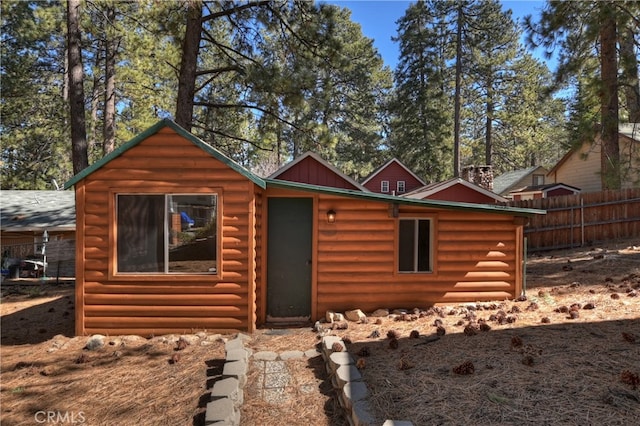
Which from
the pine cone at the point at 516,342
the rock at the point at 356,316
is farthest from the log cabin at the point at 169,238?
the pine cone at the point at 516,342

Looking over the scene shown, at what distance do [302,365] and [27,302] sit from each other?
286 inches

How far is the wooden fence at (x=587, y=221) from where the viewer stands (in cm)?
1123

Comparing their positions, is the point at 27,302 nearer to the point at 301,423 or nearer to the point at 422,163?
the point at 301,423

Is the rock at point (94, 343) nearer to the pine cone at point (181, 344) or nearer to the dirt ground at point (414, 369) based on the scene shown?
the dirt ground at point (414, 369)

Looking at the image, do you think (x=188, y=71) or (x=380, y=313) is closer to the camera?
(x=380, y=313)

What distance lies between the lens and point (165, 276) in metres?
5.36

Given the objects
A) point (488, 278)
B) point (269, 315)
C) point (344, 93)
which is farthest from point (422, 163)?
point (269, 315)

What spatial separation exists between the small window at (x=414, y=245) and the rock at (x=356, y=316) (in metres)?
1.08

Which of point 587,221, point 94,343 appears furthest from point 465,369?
point 587,221

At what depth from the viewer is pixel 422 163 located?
2297 cm

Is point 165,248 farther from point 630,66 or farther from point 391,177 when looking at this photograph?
point 391,177

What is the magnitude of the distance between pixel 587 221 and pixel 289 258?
32.6 feet

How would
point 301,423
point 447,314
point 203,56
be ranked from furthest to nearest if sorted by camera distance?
point 203,56 < point 447,314 < point 301,423

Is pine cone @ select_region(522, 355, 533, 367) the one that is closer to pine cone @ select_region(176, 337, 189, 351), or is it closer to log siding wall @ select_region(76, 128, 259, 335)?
log siding wall @ select_region(76, 128, 259, 335)
